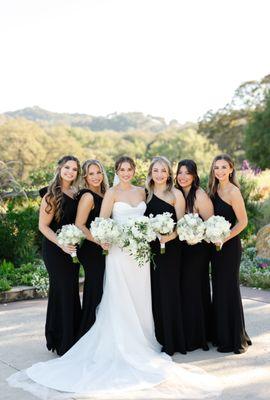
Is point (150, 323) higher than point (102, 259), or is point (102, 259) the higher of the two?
point (102, 259)

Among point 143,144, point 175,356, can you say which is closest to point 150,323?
point 175,356

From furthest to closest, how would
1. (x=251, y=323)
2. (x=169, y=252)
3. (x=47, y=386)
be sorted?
1. (x=251, y=323)
2. (x=169, y=252)
3. (x=47, y=386)

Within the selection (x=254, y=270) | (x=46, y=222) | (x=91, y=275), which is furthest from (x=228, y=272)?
(x=254, y=270)

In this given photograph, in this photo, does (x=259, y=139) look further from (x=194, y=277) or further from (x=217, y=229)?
(x=217, y=229)

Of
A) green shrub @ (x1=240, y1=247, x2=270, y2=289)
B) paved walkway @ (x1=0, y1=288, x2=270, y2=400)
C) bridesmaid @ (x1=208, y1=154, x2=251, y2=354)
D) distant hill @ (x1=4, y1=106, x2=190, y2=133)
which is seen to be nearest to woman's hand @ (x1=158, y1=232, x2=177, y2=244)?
bridesmaid @ (x1=208, y1=154, x2=251, y2=354)

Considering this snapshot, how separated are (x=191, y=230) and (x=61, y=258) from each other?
1.37 meters

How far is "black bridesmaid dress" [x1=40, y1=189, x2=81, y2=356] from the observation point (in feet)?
18.7

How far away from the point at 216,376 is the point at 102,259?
1.66 m

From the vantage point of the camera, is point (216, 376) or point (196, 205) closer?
point (216, 376)

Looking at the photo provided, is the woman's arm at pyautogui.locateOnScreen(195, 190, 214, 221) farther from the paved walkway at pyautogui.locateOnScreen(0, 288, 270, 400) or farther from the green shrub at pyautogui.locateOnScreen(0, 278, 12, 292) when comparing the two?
the green shrub at pyautogui.locateOnScreen(0, 278, 12, 292)

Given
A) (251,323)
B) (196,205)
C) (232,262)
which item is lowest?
(251,323)

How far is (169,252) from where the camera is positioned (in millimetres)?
5816

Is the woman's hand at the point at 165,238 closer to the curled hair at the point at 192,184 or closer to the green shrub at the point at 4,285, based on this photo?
the curled hair at the point at 192,184

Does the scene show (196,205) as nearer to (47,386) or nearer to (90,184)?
(90,184)
